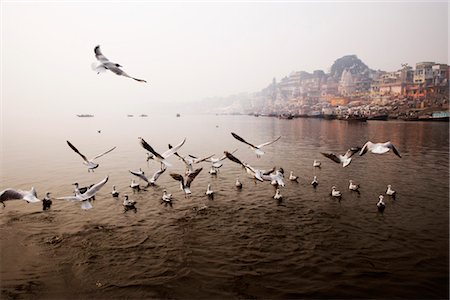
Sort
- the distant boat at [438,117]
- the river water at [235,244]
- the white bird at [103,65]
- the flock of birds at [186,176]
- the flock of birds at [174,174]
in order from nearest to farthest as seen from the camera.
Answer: the river water at [235,244] → the white bird at [103,65] → the flock of birds at [174,174] → the flock of birds at [186,176] → the distant boat at [438,117]

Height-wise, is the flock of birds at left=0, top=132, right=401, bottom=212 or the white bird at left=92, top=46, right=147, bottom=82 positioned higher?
the white bird at left=92, top=46, right=147, bottom=82

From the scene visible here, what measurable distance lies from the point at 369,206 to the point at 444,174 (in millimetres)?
11044

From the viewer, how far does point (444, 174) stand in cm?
2116

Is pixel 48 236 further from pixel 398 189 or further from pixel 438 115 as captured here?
pixel 438 115

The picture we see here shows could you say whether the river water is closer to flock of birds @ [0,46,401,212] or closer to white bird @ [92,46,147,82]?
flock of birds @ [0,46,401,212]

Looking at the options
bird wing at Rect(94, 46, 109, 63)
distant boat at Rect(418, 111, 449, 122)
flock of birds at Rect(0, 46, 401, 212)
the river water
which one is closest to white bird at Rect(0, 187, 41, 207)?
flock of birds at Rect(0, 46, 401, 212)

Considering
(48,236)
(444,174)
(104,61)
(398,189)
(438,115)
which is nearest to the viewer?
(104,61)

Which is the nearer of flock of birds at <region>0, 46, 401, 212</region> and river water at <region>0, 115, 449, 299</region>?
river water at <region>0, 115, 449, 299</region>

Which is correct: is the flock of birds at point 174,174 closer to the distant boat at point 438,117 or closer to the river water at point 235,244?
the river water at point 235,244

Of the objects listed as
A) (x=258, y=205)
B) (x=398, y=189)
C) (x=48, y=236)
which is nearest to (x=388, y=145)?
(x=258, y=205)

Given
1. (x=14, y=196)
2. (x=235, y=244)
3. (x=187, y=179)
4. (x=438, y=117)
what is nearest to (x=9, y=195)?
(x=14, y=196)

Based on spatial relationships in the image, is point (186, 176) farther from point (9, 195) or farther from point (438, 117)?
point (438, 117)

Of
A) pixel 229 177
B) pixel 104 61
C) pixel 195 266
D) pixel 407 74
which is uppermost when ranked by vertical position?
pixel 407 74

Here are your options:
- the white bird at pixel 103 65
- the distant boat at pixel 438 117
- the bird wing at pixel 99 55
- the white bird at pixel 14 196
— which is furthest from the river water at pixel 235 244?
the distant boat at pixel 438 117
